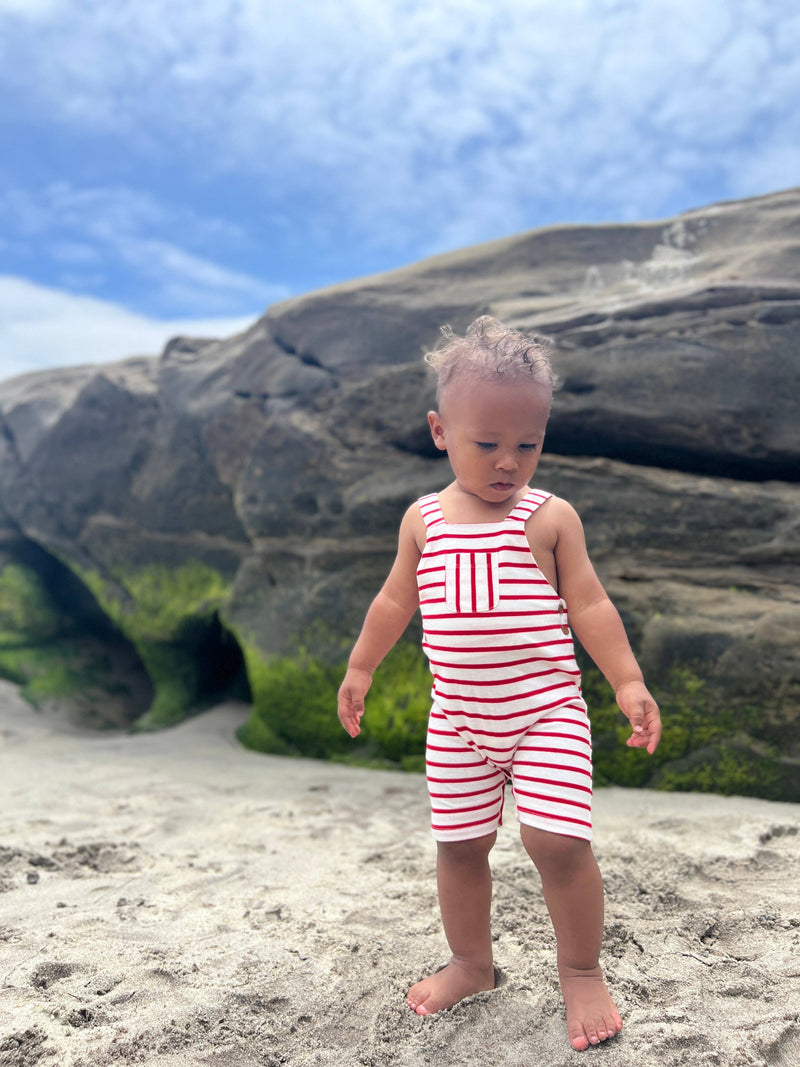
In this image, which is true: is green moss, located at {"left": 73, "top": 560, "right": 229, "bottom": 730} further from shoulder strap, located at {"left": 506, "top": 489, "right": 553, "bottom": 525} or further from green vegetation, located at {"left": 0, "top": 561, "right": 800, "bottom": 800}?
shoulder strap, located at {"left": 506, "top": 489, "right": 553, "bottom": 525}

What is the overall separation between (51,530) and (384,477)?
3848 mm

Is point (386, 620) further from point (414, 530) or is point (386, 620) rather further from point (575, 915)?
point (575, 915)

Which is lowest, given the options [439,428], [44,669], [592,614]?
[44,669]

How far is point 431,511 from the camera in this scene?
2.12 m

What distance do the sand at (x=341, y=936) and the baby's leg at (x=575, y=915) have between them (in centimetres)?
7

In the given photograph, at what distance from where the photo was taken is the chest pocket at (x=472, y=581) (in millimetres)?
1928

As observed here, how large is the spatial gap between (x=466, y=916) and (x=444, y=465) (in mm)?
2947

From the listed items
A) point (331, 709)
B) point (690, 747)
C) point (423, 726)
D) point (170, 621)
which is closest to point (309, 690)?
point (331, 709)

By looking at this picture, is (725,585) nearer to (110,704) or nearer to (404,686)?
(404,686)

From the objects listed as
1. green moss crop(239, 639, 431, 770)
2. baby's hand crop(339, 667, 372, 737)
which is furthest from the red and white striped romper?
green moss crop(239, 639, 431, 770)

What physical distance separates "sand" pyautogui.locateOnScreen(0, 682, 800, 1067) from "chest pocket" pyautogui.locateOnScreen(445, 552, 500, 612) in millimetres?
942

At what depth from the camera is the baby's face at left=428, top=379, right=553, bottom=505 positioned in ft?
6.29

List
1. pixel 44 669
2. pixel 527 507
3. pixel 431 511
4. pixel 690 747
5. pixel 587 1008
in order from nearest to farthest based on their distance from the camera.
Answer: pixel 587 1008, pixel 527 507, pixel 431 511, pixel 690 747, pixel 44 669

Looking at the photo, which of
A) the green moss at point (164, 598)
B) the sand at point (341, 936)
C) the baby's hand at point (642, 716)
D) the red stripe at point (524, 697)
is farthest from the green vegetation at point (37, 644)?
the baby's hand at point (642, 716)
